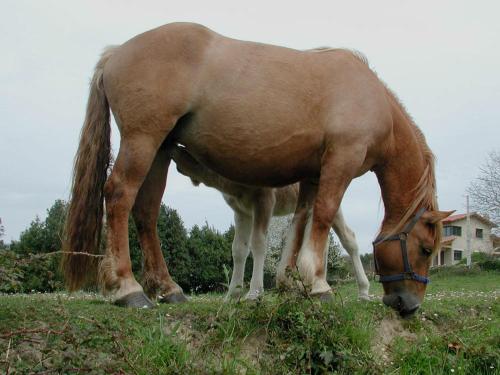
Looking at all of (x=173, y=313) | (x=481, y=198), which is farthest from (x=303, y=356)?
(x=481, y=198)

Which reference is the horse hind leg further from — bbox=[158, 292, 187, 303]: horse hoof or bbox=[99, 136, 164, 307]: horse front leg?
bbox=[99, 136, 164, 307]: horse front leg

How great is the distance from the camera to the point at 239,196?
21.8 ft

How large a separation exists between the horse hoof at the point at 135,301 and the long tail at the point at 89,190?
0.50m

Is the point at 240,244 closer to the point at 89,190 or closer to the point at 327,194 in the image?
the point at 327,194

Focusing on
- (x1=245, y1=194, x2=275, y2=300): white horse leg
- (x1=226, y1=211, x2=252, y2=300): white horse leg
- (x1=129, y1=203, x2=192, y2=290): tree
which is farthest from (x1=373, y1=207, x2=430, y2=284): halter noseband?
(x1=129, y1=203, x2=192, y2=290): tree

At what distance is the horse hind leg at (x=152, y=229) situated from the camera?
5781mm

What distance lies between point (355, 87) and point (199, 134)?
159 centimetres

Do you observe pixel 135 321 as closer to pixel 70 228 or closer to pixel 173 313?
pixel 173 313

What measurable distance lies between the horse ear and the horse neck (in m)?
0.19

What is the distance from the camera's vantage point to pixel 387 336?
5230 mm

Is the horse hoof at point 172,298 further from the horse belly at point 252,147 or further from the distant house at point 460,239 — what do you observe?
the distant house at point 460,239

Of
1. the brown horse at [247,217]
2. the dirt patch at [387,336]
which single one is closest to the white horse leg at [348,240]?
the brown horse at [247,217]

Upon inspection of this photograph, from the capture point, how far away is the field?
3561 millimetres

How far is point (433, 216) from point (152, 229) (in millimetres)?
2820
